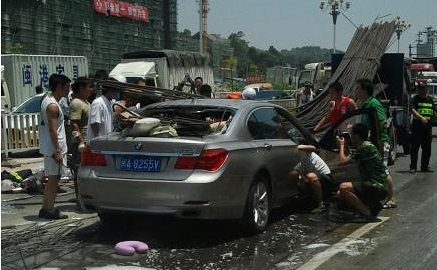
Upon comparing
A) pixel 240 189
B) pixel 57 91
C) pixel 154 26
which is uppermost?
pixel 154 26

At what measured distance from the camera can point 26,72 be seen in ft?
62.7

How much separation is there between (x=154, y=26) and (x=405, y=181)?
61098 mm

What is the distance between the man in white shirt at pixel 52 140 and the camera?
716 cm

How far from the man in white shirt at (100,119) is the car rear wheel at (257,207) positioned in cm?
238

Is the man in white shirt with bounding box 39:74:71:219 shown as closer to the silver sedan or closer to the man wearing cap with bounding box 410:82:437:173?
the silver sedan

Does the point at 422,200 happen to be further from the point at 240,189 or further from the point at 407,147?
the point at 407,147

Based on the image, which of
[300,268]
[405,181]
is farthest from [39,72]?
[300,268]

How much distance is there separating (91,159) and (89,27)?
50031 mm

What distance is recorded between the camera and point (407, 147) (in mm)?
14430

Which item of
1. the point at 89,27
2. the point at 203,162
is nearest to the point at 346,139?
the point at 203,162

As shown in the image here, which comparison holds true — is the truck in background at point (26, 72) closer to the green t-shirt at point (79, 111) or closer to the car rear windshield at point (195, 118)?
the green t-shirt at point (79, 111)

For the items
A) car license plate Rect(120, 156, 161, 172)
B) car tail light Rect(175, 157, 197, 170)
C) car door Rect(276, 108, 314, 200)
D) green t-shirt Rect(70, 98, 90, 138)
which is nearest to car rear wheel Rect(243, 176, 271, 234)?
car door Rect(276, 108, 314, 200)

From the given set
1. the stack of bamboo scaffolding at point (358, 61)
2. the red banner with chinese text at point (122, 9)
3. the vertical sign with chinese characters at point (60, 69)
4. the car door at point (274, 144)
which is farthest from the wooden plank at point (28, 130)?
the red banner with chinese text at point (122, 9)

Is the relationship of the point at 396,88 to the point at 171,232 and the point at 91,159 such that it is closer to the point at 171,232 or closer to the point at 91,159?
the point at 171,232
